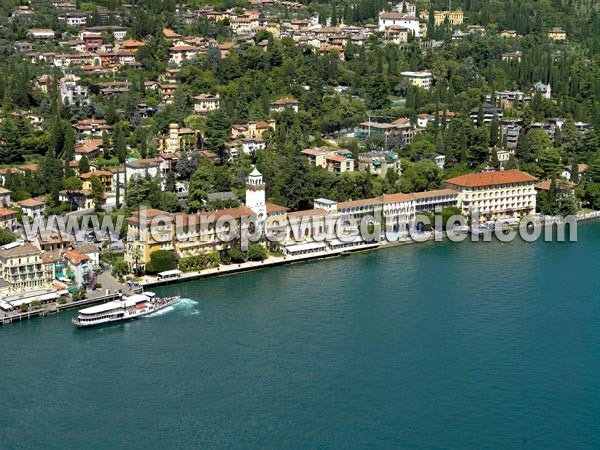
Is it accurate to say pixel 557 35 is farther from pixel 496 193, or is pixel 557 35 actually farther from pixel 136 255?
pixel 136 255

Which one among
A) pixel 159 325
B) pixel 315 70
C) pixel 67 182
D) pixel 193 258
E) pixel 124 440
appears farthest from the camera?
pixel 315 70

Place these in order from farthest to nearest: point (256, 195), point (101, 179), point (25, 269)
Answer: point (101, 179)
point (256, 195)
point (25, 269)

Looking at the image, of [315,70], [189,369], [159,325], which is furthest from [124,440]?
[315,70]

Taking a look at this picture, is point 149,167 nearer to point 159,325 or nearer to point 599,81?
point 159,325

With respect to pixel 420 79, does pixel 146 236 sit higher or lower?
lower

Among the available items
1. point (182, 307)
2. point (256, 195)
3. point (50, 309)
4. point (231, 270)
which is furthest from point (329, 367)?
point (256, 195)

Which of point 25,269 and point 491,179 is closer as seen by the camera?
point 25,269
